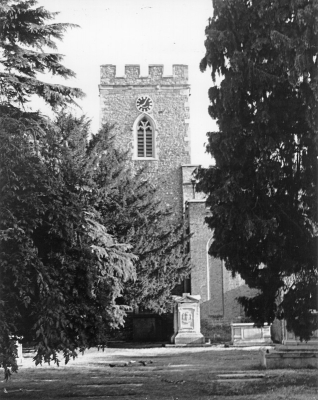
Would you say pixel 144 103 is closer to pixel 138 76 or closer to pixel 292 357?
pixel 138 76

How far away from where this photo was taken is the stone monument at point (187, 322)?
2723 centimetres

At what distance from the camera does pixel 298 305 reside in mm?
11984

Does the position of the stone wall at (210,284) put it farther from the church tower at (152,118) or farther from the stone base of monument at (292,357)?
the stone base of monument at (292,357)

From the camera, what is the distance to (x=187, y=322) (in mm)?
27656

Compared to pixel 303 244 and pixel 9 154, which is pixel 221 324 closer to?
pixel 303 244

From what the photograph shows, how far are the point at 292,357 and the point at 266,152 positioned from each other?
5098mm

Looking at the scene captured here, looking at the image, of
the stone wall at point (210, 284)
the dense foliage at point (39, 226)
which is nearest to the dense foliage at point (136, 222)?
the stone wall at point (210, 284)

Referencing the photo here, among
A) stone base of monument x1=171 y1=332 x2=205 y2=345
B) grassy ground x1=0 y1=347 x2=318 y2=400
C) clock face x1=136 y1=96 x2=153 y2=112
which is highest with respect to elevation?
clock face x1=136 y1=96 x2=153 y2=112

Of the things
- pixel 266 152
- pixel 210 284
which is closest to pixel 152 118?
pixel 210 284

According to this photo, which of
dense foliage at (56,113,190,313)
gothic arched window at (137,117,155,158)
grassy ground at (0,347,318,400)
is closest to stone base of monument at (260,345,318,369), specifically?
grassy ground at (0,347,318,400)

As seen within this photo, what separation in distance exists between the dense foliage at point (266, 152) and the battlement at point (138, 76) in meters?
27.2

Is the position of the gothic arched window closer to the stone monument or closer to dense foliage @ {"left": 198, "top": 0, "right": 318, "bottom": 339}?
the stone monument

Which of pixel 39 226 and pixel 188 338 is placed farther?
pixel 188 338

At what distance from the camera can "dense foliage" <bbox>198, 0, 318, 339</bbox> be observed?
11.9 meters
